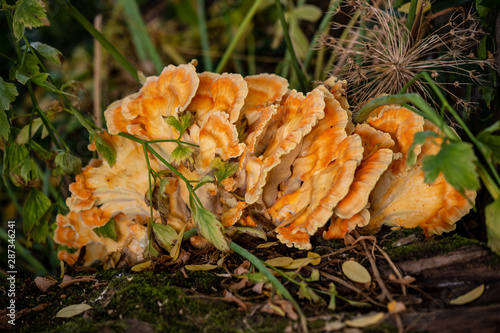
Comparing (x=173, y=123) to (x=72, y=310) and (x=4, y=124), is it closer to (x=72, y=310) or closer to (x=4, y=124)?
(x=4, y=124)

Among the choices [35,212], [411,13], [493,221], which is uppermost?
[411,13]

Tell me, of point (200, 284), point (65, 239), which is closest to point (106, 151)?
point (65, 239)

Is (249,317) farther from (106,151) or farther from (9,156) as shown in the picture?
(9,156)

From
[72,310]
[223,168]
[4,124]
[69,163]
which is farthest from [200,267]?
[4,124]

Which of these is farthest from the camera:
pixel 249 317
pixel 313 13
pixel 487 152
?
pixel 313 13

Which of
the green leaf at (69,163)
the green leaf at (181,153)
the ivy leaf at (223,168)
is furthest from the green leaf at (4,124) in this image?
the ivy leaf at (223,168)

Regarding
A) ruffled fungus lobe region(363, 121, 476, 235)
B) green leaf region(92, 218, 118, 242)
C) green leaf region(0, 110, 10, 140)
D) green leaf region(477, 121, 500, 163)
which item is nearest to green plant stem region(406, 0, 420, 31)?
ruffled fungus lobe region(363, 121, 476, 235)

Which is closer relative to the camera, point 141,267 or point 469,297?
point 469,297

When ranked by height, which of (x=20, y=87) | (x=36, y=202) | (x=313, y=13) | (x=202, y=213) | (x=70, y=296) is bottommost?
(x=70, y=296)
